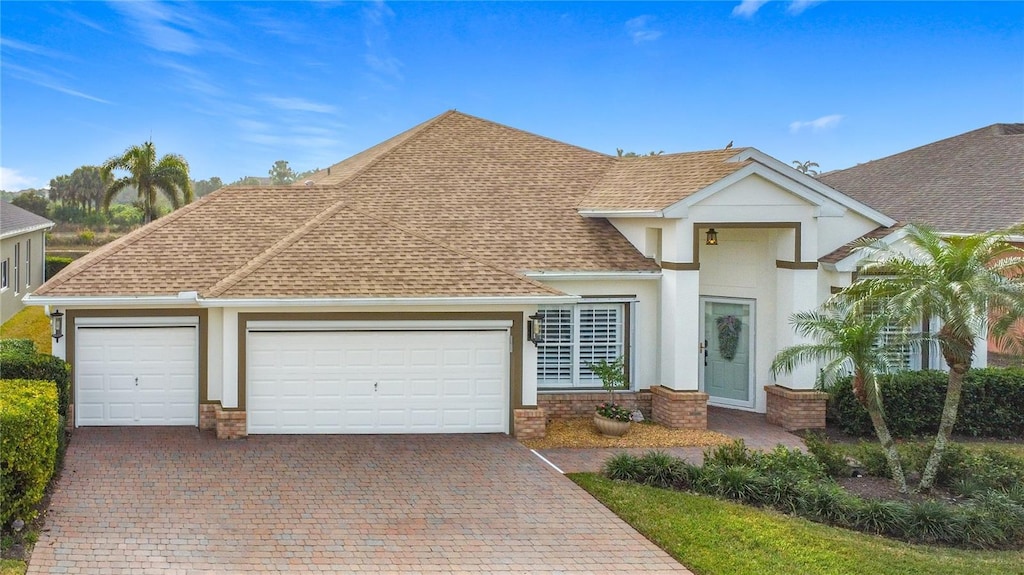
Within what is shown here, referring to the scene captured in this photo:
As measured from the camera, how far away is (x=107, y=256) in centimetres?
1588

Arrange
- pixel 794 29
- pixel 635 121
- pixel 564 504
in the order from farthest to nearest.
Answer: pixel 635 121
pixel 794 29
pixel 564 504

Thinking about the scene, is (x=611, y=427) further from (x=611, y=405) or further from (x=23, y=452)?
(x=23, y=452)

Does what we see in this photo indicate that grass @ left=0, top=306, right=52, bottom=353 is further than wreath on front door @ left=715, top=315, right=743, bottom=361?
Yes

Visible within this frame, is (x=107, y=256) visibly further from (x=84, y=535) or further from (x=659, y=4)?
(x=659, y=4)

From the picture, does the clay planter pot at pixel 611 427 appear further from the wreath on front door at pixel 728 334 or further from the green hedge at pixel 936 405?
the green hedge at pixel 936 405

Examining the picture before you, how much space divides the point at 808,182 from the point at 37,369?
14.4 meters

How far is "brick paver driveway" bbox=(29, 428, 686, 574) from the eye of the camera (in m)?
9.08

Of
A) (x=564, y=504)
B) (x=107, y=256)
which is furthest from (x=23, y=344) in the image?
(x=564, y=504)

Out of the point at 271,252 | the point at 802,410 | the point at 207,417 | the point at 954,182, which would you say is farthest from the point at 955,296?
the point at 954,182

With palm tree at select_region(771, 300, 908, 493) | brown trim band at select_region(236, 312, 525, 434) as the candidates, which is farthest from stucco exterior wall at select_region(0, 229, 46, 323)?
palm tree at select_region(771, 300, 908, 493)

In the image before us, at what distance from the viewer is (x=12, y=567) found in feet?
27.6

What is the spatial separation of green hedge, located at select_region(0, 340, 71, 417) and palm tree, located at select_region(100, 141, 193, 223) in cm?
2302

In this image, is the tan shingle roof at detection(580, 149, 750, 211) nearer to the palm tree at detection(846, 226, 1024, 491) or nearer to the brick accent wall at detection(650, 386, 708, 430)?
the brick accent wall at detection(650, 386, 708, 430)

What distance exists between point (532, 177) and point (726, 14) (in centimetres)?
777
